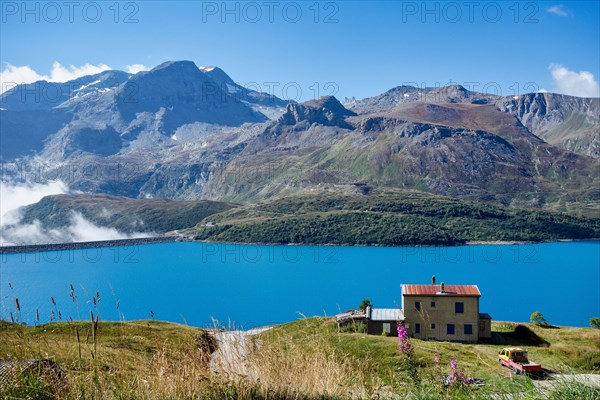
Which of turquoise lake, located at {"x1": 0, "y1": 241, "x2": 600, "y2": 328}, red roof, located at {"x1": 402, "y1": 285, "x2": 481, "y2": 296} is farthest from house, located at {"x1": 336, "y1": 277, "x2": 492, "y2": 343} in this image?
turquoise lake, located at {"x1": 0, "y1": 241, "x2": 600, "y2": 328}

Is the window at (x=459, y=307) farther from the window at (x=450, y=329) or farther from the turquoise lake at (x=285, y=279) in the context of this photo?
the turquoise lake at (x=285, y=279)

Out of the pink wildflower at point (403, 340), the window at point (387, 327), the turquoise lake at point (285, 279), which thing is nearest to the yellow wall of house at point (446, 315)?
the window at point (387, 327)

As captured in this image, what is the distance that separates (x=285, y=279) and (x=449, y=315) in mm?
89614

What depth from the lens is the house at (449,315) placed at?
40.0 metres

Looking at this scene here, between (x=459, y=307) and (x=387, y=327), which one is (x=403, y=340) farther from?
(x=459, y=307)

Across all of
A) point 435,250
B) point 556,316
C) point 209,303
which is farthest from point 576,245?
point 209,303

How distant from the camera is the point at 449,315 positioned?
133 ft

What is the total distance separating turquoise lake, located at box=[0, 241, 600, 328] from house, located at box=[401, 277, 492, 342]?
30.8 meters

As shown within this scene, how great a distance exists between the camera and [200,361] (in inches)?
205

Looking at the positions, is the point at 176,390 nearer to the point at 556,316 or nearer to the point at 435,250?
the point at 556,316

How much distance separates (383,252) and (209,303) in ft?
284

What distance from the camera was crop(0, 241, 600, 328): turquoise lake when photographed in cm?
9412

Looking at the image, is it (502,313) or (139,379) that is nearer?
(139,379)

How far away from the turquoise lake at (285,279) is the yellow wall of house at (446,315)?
101ft
